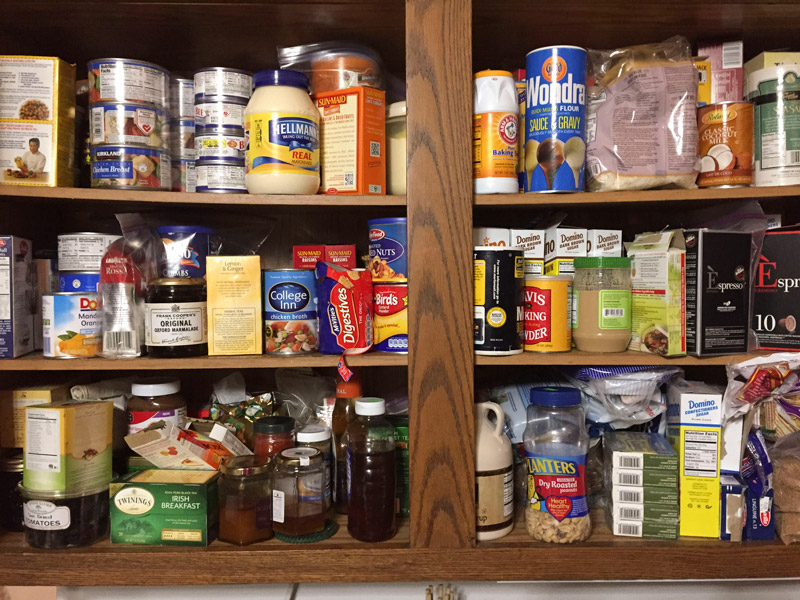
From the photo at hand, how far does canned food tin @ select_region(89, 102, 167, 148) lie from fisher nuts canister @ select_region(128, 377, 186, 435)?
503 millimetres

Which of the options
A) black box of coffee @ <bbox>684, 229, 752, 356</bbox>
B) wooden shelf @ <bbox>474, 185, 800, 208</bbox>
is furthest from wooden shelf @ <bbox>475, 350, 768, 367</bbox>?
wooden shelf @ <bbox>474, 185, 800, 208</bbox>

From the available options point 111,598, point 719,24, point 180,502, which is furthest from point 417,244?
point 111,598

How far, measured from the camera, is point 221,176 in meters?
1.16

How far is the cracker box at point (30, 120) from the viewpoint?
1.11m

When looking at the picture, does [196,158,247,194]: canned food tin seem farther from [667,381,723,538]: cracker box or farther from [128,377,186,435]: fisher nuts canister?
[667,381,723,538]: cracker box

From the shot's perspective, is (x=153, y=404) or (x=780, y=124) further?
(x=153, y=404)

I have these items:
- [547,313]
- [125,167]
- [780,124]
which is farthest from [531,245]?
[125,167]

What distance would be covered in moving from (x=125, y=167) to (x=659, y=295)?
109cm

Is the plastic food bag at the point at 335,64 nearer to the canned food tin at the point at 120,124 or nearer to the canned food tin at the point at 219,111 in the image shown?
the canned food tin at the point at 219,111

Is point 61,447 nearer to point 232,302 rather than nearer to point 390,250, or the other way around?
point 232,302

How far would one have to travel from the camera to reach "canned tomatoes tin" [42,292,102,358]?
44.9 inches

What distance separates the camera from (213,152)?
1161mm

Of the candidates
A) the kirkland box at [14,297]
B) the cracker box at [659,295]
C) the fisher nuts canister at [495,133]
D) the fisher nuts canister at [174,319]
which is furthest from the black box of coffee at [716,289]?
the kirkland box at [14,297]

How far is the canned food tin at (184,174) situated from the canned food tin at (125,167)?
0.06 metres
